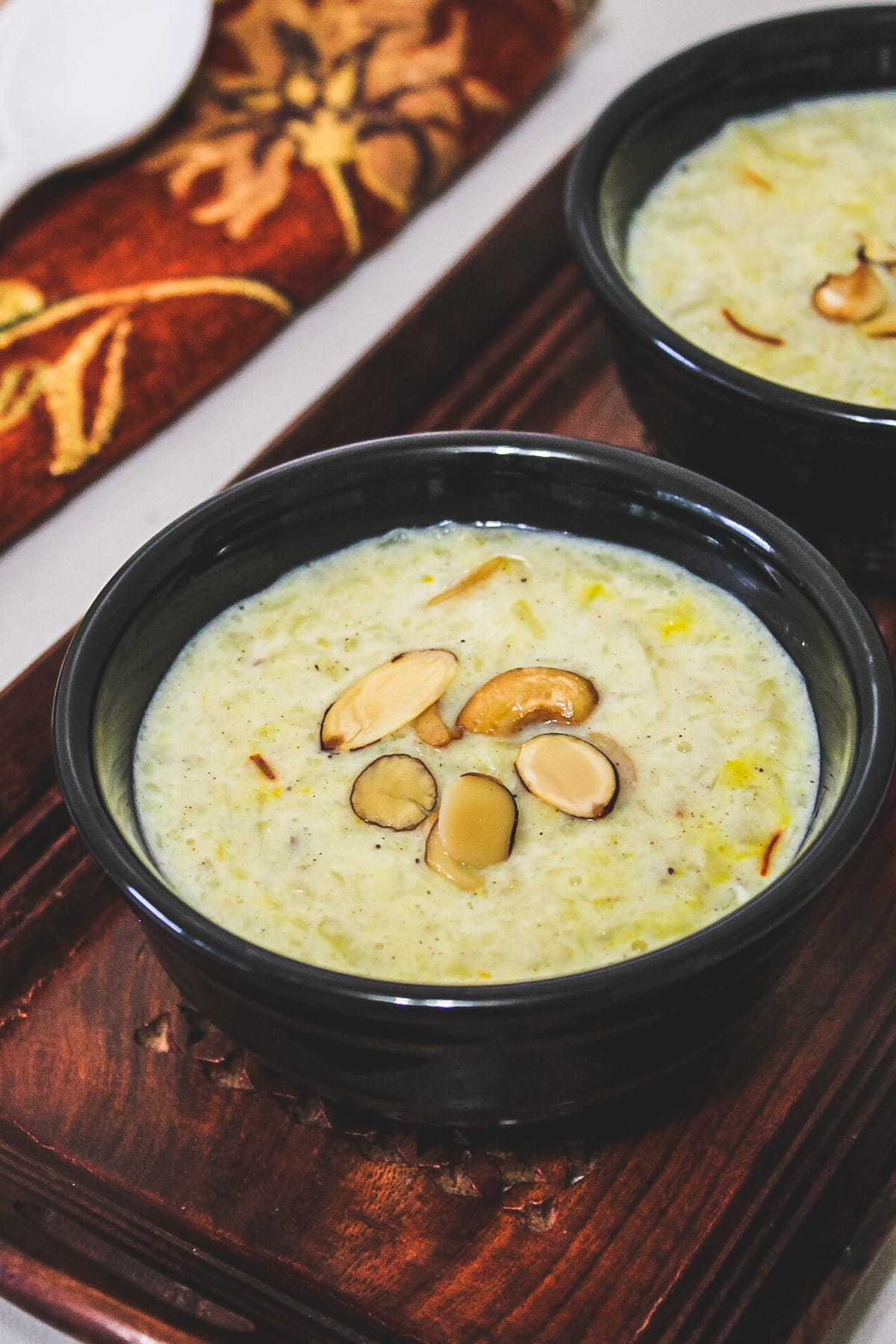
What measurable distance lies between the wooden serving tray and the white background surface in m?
0.17

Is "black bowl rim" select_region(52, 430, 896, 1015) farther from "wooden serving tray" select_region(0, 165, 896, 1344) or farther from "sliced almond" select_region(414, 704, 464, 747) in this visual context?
"sliced almond" select_region(414, 704, 464, 747)

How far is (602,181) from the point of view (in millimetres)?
1612

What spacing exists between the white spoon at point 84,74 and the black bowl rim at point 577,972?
946 millimetres

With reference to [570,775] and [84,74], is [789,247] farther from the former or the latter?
[84,74]

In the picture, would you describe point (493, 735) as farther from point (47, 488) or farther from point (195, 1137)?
point (47, 488)

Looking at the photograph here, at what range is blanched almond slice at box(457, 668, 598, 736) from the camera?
1.18 meters

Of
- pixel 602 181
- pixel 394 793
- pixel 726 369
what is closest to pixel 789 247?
pixel 602 181

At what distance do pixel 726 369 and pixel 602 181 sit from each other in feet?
1.10

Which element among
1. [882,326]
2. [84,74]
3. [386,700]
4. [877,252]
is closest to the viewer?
[386,700]

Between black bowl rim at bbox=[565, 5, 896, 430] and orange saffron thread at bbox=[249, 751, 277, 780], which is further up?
black bowl rim at bbox=[565, 5, 896, 430]

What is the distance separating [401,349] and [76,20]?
852 mm

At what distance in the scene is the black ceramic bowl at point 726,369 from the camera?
4.50 ft

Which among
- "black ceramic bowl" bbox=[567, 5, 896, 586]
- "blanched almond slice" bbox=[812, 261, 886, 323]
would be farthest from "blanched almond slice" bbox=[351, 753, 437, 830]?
"blanched almond slice" bbox=[812, 261, 886, 323]

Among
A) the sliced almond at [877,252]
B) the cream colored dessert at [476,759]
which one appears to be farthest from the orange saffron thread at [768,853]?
the sliced almond at [877,252]
